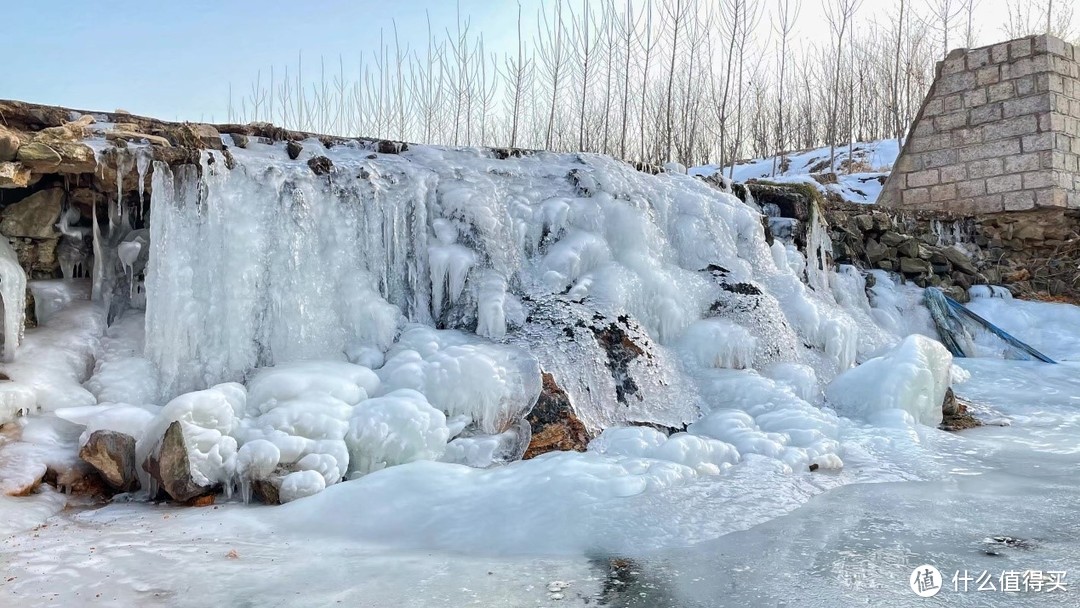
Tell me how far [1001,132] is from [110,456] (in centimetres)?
1127

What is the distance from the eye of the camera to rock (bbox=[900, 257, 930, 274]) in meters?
8.67

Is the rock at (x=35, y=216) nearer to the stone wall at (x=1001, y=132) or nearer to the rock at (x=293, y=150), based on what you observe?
the rock at (x=293, y=150)

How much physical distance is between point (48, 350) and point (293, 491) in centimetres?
206

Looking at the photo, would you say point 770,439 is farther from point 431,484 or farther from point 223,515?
point 223,515

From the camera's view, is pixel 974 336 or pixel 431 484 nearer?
pixel 431 484

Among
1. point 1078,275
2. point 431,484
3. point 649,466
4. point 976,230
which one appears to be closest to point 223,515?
point 431,484

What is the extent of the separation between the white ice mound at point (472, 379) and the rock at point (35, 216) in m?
2.39

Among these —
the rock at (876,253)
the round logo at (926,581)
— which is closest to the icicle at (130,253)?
the round logo at (926,581)

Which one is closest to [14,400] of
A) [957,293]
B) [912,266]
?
[912,266]

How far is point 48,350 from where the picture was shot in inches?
160

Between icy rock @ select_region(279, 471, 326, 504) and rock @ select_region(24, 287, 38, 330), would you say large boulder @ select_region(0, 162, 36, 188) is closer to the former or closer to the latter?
rock @ select_region(24, 287, 38, 330)

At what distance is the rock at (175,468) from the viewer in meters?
3.23

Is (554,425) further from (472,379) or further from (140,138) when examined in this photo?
(140,138)

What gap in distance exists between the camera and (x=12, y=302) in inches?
157
